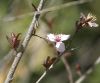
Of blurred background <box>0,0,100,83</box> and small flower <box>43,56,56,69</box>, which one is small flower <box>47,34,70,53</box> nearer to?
small flower <box>43,56,56,69</box>

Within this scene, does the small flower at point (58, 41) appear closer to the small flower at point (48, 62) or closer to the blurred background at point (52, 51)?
the small flower at point (48, 62)

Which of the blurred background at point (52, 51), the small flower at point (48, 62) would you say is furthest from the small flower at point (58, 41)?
the blurred background at point (52, 51)

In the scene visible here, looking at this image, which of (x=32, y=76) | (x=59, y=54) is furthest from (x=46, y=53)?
(x=59, y=54)

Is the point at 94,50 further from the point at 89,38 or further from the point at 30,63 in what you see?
the point at 30,63

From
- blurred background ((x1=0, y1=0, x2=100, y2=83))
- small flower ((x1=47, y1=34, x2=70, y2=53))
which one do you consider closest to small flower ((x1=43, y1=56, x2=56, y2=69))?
small flower ((x1=47, y1=34, x2=70, y2=53))

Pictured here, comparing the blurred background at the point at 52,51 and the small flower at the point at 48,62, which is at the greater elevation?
the small flower at the point at 48,62

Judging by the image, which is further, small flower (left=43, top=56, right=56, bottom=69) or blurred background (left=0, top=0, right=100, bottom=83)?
blurred background (left=0, top=0, right=100, bottom=83)

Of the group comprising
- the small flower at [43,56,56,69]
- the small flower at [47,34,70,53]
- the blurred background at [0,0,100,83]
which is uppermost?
the small flower at [47,34,70,53]

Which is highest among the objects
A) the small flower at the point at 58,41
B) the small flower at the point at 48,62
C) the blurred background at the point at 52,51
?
the small flower at the point at 58,41

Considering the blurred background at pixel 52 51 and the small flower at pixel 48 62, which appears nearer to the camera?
the small flower at pixel 48 62

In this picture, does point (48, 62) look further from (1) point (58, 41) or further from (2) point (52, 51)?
(2) point (52, 51)

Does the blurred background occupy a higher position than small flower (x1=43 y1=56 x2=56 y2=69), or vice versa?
small flower (x1=43 y1=56 x2=56 y2=69)
